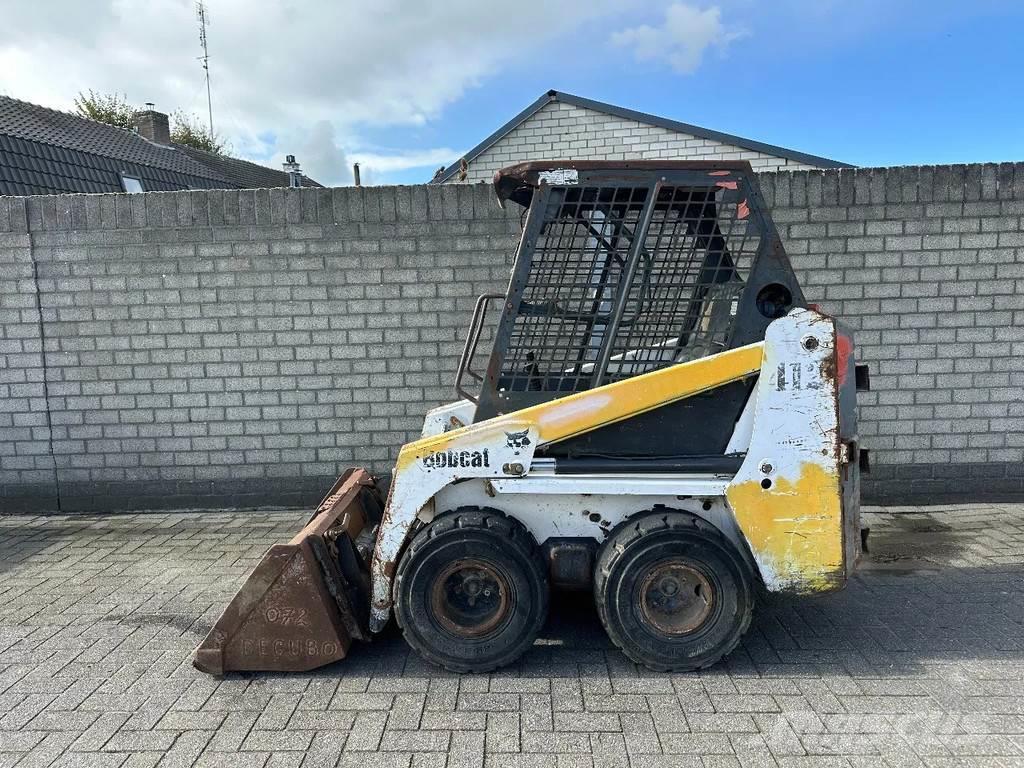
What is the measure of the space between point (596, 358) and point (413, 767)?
210cm

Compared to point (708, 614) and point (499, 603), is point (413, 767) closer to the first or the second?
point (499, 603)

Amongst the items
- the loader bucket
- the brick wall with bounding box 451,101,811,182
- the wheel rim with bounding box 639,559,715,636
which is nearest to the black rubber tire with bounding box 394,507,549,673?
the loader bucket

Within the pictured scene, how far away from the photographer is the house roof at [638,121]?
36.3 feet

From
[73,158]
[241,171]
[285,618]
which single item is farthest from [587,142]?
[241,171]

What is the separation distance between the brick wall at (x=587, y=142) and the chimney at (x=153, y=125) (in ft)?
37.3

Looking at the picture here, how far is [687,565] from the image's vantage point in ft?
11.9

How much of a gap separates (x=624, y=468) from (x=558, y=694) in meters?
1.16

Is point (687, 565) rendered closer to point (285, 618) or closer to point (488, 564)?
point (488, 564)

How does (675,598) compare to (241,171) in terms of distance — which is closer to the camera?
(675,598)

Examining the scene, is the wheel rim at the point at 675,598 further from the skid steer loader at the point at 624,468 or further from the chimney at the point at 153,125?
the chimney at the point at 153,125

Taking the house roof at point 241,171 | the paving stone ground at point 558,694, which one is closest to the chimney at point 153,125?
the house roof at point 241,171

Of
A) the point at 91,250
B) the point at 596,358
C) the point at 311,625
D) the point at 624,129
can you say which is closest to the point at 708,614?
the point at 596,358

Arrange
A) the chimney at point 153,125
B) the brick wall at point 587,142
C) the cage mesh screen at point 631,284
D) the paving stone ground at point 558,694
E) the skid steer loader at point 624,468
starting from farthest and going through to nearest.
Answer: the chimney at point 153,125 → the brick wall at point 587,142 → the cage mesh screen at point 631,284 → the skid steer loader at point 624,468 → the paving stone ground at point 558,694

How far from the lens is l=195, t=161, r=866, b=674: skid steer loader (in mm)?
3600
